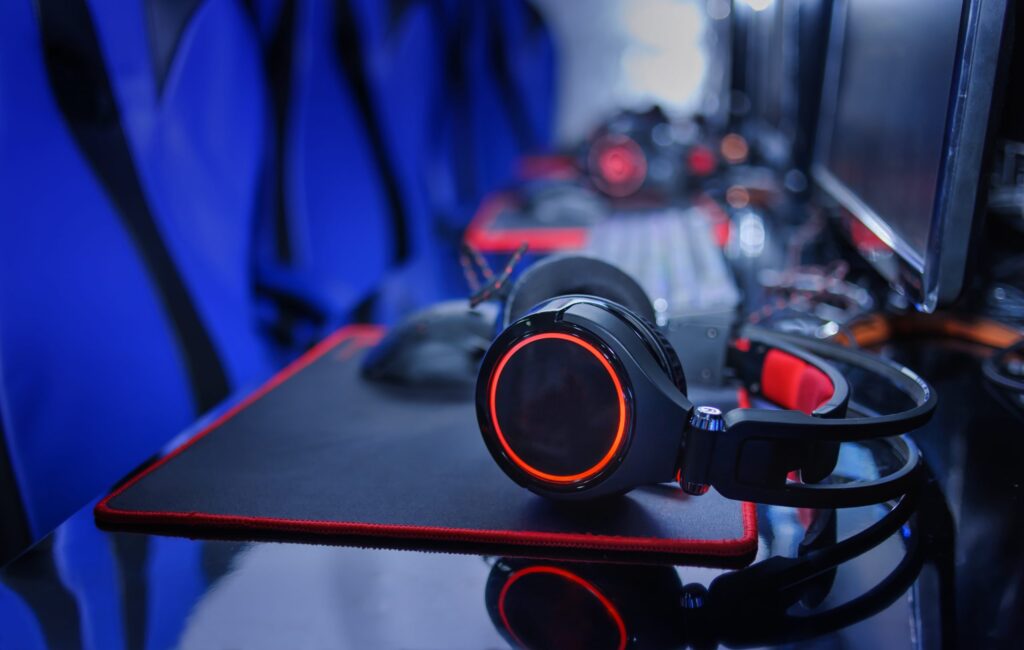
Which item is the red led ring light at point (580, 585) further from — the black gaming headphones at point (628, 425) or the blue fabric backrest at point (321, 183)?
the blue fabric backrest at point (321, 183)

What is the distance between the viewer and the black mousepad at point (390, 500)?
405 mm

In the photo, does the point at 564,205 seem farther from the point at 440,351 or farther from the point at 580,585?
the point at 580,585

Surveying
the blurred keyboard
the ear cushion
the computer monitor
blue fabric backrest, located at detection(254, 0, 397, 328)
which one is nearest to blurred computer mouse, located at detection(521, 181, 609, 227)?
the blurred keyboard

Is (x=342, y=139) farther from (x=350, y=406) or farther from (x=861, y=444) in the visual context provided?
(x=861, y=444)

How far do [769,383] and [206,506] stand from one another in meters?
0.39

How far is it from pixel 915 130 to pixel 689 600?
0.43 metres

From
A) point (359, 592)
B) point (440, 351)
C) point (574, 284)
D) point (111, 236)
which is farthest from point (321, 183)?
point (359, 592)

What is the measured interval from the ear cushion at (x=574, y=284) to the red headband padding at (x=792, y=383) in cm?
10

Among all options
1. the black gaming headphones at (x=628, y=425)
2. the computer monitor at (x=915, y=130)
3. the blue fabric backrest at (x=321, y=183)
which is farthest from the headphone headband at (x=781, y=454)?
the blue fabric backrest at (x=321, y=183)

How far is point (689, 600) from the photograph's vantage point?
0.36 m

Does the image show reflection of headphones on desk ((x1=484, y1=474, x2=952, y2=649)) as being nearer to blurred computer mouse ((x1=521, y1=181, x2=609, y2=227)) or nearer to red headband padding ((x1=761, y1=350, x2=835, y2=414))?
red headband padding ((x1=761, y1=350, x2=835, y2=414))

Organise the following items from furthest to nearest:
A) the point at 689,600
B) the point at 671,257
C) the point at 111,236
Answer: the point at 671,257
the point at 111,236
the point at 689,600

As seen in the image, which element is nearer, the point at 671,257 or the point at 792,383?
the point at 792,383

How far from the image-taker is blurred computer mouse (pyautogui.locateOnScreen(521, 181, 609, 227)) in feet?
4.85
